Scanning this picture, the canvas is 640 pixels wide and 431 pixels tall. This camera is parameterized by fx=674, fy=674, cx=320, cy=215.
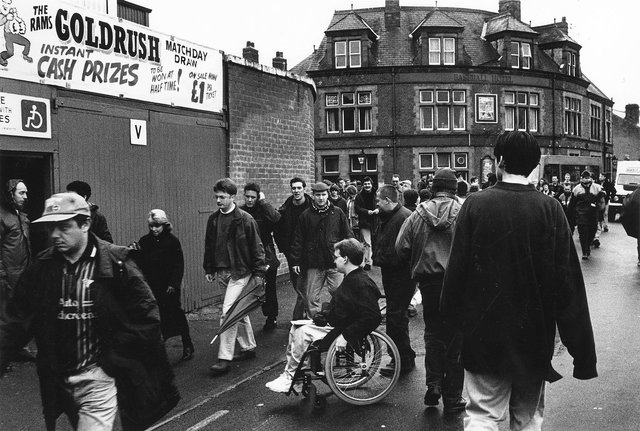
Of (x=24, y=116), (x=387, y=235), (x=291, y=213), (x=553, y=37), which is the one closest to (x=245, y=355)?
(x=387, y=235)

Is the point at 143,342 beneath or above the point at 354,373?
above

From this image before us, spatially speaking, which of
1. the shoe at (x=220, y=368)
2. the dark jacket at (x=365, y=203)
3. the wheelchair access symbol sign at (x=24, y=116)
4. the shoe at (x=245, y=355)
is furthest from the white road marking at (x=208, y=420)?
the dark jacket at (x=365, y=203)

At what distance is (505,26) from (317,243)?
32736 mm

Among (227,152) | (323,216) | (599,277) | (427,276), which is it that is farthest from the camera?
(599,277)

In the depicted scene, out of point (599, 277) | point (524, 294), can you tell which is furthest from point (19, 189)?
point (599, 277)

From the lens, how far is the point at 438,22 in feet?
119

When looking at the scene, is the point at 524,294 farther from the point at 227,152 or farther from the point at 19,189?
the point at 227,152

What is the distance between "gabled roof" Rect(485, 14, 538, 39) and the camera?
37.5 m

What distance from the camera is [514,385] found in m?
3.59

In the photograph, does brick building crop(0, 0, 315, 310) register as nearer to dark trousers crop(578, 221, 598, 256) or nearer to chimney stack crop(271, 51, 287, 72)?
dark trousers crop(578, 221, 598, 256)

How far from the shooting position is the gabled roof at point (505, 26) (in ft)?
123

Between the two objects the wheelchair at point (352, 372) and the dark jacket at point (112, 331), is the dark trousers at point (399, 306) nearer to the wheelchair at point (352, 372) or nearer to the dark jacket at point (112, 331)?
the wheelchair at point (352, 372)

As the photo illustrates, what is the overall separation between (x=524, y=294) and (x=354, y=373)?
2803 millimetres

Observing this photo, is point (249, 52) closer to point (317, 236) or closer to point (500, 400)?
point (317, 236)
